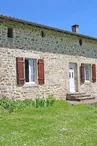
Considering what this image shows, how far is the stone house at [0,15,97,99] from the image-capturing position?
13227mm

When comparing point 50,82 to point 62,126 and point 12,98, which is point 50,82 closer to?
point 12,98

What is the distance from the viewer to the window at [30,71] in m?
14.4

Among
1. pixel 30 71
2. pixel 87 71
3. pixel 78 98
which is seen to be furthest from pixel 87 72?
pixel 30 71

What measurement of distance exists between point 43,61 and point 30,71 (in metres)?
1.03

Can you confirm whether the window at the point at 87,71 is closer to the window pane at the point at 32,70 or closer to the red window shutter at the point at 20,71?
the window pane at the point at 32,70

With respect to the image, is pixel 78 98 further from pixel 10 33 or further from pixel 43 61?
pixel 10 33

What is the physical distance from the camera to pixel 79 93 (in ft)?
56.5

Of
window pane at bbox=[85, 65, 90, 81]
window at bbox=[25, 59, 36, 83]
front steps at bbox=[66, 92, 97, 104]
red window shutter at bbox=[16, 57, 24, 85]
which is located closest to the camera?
red window shutter at bbox=[16, 57, 24, 85]

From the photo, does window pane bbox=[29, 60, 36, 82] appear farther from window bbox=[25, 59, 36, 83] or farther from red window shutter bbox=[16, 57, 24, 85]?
red window shutter bbox=[16, 57, 24, 85]

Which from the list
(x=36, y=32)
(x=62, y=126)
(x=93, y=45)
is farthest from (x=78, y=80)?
(x=62, y=126)

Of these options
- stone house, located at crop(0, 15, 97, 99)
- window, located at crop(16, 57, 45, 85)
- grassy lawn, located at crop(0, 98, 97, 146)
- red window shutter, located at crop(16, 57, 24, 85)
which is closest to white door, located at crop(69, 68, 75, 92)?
stone house, located at crop(0, 15, 97, 99)

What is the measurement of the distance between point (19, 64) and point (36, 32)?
2333mm

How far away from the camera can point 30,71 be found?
14516 mm

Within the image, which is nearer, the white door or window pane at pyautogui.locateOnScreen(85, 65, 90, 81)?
the white door
